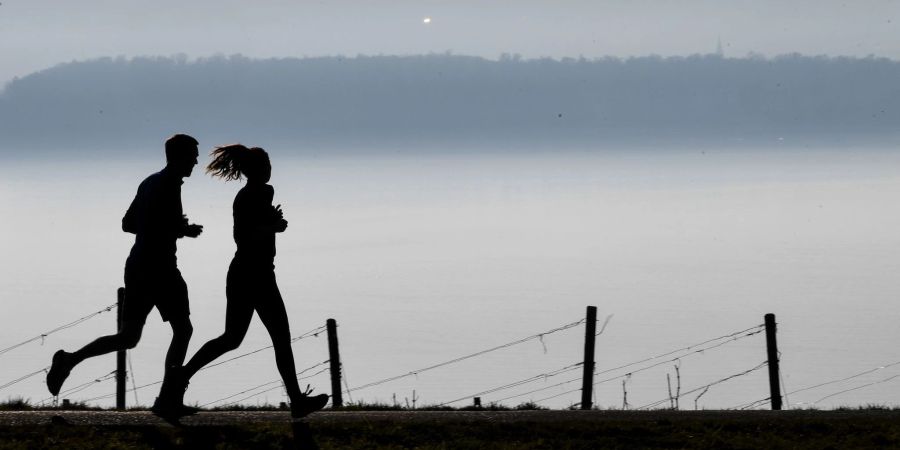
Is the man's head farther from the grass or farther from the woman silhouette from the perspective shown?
the grass

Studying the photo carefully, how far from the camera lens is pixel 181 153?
349 inches

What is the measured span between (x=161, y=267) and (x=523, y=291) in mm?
56573

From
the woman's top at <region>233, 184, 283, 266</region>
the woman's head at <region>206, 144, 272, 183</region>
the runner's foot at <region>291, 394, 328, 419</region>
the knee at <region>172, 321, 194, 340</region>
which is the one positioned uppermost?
the woman's head at <region>206, 144, 272, 183</region>

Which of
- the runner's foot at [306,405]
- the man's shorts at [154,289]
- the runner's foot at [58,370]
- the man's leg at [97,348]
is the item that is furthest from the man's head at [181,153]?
the runner's foot at [306,405]

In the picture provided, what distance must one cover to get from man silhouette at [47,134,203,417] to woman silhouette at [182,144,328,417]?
0.17m

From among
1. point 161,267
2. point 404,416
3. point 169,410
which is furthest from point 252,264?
point 404,416

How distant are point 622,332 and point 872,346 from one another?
8.86 meters

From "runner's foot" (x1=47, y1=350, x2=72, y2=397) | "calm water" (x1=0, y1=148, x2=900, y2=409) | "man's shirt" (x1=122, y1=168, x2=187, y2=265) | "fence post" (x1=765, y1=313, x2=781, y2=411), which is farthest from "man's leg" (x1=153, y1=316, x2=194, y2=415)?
"calm water" (x1=0, y1=148, x2=900, y2=409)

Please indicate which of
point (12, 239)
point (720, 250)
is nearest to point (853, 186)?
point (720, 250)

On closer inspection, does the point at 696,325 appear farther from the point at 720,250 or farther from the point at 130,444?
the point at 130,444

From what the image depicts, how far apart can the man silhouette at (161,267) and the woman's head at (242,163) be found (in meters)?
0.15

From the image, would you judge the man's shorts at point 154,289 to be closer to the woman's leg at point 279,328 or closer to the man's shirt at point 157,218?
the man's shirt at point 157,218

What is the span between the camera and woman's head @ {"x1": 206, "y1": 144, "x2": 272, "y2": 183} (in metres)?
8.83

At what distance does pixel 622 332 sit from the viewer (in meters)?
52.2
